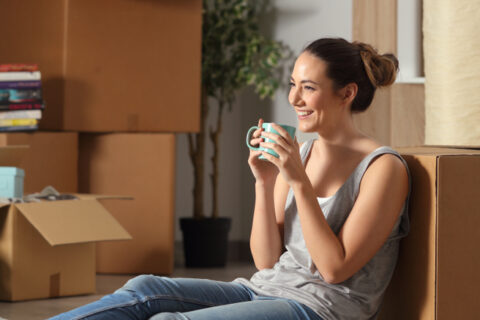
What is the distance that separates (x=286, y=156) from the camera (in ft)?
3.97

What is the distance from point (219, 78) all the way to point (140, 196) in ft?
2.38

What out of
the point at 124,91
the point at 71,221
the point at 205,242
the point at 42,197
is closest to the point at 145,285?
the point at 71,221

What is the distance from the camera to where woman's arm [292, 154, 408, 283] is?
117 centimetres

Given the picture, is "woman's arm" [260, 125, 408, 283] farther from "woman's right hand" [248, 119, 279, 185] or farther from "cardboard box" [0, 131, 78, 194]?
"cardboard box" [0, 131, 78, 194]

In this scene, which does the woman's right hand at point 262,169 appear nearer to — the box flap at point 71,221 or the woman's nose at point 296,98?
the woman's nose at point 296,98

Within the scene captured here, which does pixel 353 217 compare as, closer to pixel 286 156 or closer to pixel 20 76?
pixel 286 156

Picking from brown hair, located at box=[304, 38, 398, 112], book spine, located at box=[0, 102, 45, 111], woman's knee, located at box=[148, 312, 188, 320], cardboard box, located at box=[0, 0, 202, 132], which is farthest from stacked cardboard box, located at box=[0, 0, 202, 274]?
woman's knee, located at box=[148, 312, 188, 320]

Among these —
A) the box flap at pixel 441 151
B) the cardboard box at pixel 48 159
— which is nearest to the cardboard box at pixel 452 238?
the box flap at pixel 441 151

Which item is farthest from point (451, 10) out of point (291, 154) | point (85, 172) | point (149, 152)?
point (85, 172)

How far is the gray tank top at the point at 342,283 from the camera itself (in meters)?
1.19

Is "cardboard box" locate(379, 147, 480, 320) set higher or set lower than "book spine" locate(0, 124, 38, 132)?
lower

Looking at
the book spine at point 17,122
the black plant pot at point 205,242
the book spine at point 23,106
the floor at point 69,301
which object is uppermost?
the book spine at point 23,106

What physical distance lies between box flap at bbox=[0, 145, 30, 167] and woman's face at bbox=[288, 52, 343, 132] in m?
1.54

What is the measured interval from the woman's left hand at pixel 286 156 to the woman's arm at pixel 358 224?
0.02m
